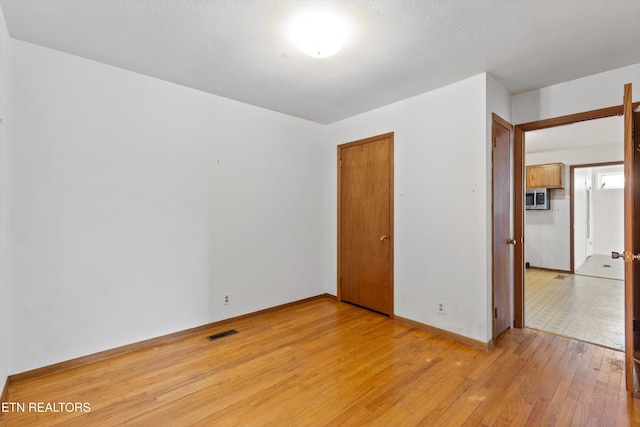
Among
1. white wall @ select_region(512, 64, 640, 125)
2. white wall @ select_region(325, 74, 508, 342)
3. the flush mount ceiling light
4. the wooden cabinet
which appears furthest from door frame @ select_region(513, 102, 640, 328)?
the wooden cabinet

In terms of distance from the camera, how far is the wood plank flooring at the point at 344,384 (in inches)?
72.2

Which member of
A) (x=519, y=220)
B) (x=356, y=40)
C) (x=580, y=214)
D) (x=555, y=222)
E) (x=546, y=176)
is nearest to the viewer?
(x=356, y=40)

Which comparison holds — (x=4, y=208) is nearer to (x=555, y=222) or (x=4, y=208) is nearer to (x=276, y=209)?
(x=276, y=209)

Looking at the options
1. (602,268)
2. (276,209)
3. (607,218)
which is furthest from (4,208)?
(607,218)

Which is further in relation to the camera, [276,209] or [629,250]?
[276,209]

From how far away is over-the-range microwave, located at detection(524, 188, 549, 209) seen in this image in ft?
20.4

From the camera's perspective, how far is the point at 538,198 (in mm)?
6309

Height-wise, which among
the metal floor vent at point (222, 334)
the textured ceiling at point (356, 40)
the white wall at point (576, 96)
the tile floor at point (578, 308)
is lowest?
the metal floor vent at point (222, 334)

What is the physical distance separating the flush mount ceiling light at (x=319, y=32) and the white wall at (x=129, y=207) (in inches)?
60.0

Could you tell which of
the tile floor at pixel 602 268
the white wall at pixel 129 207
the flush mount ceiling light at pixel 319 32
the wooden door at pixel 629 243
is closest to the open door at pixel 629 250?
the wooden door at pixel 629 243

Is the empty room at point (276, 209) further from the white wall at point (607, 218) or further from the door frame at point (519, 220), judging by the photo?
the white wall at point (607, 218)

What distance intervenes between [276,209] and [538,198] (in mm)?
5799

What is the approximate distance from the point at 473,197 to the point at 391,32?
5.41 feet

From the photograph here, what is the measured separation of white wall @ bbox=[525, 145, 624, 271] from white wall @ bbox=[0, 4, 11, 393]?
319 inches
